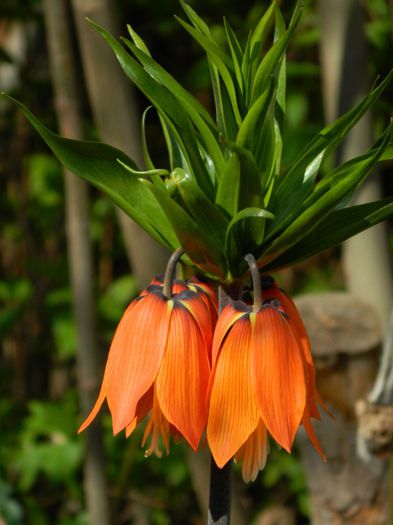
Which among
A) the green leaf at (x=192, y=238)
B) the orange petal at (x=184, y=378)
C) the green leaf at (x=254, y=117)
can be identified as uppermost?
the green leaf at (x=254, y=117)

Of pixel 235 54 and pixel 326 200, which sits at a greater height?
pixel 235 54

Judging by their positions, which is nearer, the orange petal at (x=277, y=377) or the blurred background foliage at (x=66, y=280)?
the orange petal at (x=277, y=377)

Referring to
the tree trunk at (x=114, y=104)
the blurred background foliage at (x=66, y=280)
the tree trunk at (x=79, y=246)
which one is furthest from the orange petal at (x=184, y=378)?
the blurred background foliage at (x=66, y=280)

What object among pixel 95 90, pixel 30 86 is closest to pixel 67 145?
pixel 95 90

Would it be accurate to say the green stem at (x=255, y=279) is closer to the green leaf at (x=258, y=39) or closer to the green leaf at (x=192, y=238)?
the green leaf at (x=192, y=238)

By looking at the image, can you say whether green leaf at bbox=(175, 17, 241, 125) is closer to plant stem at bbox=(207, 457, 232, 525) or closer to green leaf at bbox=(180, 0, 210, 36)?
green leaf at bbox=(180, 0, 210, 36)

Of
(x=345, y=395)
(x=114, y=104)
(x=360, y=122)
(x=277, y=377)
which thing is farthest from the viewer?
(x=360, y=122)

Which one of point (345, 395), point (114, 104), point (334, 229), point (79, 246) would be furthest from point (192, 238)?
point (79, 246)

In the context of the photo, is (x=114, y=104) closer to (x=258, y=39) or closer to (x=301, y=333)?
(x=258, y=39)
